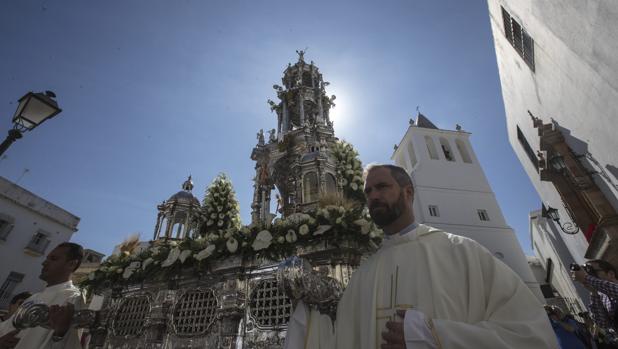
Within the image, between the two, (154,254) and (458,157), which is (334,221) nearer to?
(154,254)

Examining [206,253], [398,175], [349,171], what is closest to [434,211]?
[349,171]

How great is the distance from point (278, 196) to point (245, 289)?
724cm

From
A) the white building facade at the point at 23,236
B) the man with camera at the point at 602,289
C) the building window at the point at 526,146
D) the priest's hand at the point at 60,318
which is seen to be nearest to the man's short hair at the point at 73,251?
the priest's hand at the point at 60,318

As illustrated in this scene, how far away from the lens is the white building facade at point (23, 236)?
18312mm

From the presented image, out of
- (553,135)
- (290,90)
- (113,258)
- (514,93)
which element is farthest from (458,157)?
(113,258)

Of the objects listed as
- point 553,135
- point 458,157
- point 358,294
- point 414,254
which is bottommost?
point 358,294

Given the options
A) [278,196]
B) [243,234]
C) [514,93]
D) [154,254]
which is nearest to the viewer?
[243,234]

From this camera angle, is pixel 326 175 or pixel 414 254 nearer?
pixel 414 254

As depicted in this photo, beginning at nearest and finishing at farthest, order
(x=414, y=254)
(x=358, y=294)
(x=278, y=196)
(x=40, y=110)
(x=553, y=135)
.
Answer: (x=414, y=254)
(x=358, y=294)
(x=40, y=110)
(x=553, y=135)
(x=278, y=196)

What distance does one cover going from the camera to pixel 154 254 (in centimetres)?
649

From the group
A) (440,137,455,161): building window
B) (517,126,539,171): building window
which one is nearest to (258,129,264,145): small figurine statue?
(517,126,539,171): building window

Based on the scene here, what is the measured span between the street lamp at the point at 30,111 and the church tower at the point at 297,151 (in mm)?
4586

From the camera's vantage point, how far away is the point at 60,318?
2.87m

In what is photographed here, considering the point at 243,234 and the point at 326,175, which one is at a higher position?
the point at 326,175
